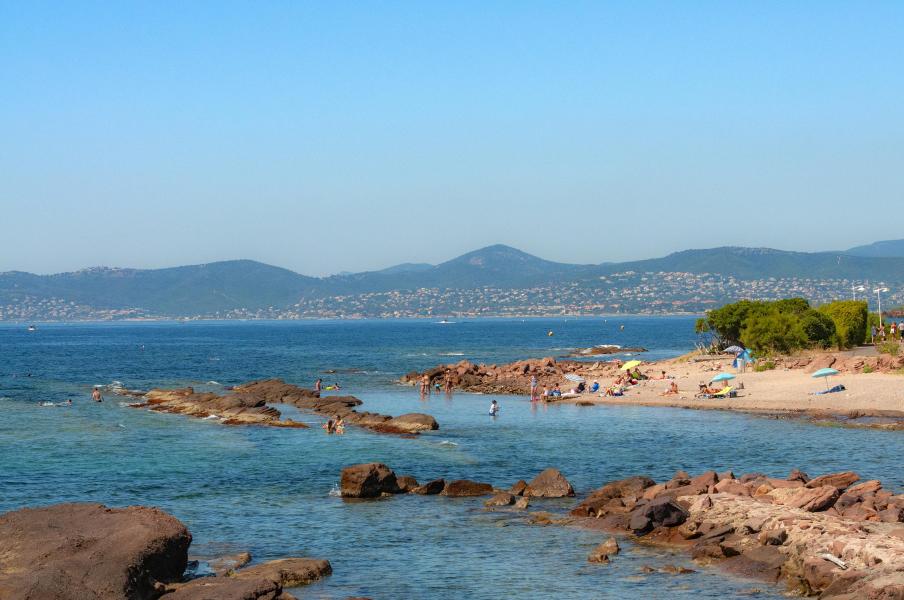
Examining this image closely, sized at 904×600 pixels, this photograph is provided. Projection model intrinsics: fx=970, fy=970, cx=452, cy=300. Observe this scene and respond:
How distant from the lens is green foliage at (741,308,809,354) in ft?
276

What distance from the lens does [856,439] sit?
47.2 metres

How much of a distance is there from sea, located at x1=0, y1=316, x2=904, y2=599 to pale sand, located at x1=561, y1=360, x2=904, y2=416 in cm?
255

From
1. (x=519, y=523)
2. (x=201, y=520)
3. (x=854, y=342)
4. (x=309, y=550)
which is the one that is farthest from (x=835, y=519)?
(x=854, y=342)

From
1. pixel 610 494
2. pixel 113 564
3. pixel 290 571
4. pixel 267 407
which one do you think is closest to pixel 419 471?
pixel 610 494

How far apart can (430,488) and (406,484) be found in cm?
107

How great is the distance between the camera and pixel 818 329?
290ft

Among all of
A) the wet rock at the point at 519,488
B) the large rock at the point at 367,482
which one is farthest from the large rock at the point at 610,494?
the large rock at the point at 367,482

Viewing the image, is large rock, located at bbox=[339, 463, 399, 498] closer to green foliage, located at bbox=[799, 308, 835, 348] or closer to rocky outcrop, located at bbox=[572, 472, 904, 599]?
rocky outcrop, located at bbox=[572, 472, 904, 599]

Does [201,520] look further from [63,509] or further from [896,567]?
[896,567]

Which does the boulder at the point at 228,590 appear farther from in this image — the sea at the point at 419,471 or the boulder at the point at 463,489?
the boulder at the point at 463,489

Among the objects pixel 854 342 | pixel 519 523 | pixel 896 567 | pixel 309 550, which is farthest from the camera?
pixel 854 342

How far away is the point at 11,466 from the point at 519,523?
24.5 metres

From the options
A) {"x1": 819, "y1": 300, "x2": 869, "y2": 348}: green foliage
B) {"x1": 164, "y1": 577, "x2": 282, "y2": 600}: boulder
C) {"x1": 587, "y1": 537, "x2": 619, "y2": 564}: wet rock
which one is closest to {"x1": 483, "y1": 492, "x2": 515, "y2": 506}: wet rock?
{"x1": 587, "y1": 537, "x2": 619, "y2": 564}: wet rock

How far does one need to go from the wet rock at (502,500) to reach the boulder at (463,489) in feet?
5.99
